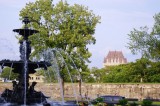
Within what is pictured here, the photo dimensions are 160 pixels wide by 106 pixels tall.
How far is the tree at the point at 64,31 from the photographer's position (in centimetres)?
5391

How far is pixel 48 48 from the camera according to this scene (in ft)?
176

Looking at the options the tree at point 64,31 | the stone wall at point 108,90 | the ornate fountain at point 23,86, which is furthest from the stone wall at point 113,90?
the ornate fountain at point 23,86

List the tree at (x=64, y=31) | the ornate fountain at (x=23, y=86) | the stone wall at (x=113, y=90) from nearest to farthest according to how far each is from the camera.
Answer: the ornate fountain at (x=23, y=86), the tree at (x=64, y=31), the stone wall at (x=113, y=90)

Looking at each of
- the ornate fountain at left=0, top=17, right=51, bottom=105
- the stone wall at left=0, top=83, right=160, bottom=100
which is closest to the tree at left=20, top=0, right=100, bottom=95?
the stone wall at left=0, top=83, right=160, bottom=100

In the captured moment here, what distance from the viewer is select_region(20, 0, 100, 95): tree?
53.9m

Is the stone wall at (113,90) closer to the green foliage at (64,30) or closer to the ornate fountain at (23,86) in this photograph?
the green foliage at (64,30)

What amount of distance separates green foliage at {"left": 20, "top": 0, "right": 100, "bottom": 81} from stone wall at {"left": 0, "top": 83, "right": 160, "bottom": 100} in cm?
991

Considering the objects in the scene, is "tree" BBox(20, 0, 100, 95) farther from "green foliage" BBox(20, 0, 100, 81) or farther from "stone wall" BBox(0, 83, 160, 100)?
"stone wall" BBox(0, 83, 160, 100)

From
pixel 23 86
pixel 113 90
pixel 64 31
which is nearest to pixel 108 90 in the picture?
pixel 113 90

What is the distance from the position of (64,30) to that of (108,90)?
628 inches

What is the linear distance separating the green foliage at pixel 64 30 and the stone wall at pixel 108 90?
9.91m

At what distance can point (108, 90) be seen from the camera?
66625 mm

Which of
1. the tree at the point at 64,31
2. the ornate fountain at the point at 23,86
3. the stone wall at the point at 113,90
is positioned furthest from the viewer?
the stone wall at the point at 113,90

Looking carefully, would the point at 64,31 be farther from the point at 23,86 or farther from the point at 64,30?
the point at 23,86
